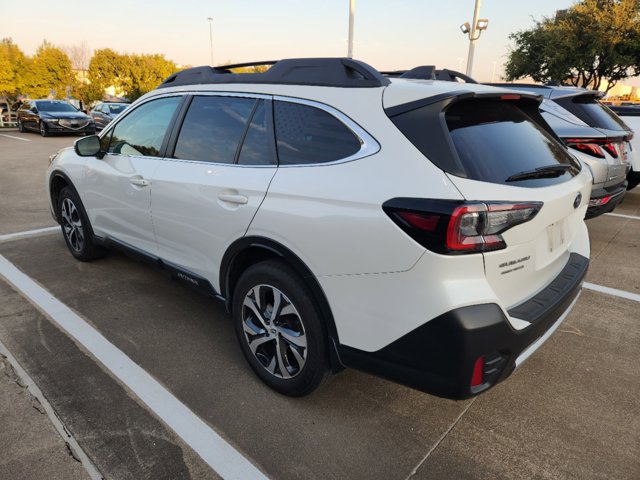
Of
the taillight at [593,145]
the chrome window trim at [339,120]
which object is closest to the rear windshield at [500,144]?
the chrome window trim at [339,120]

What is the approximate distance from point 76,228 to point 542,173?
14.0 feet

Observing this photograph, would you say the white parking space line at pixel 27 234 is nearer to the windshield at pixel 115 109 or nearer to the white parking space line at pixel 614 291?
the white parking space line at pixel 614 291

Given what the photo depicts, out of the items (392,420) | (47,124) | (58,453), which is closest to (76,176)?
(58,453)

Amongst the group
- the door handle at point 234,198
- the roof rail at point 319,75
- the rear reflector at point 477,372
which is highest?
the roof rail at point 319,75

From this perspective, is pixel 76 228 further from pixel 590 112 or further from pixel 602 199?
pixel 590 112

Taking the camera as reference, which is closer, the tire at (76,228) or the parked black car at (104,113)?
the tire at (76,228)

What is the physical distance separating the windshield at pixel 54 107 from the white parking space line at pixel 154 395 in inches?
731

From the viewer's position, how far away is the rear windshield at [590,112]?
5605 millimetres

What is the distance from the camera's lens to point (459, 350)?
73.8 inches

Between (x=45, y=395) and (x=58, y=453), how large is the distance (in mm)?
534

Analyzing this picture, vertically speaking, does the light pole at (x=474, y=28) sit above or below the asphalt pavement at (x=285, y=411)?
above

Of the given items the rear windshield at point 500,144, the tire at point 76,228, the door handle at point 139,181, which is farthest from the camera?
the tire at point 76,228

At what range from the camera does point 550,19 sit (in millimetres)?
25766

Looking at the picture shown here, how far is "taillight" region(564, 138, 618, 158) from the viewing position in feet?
17.3
